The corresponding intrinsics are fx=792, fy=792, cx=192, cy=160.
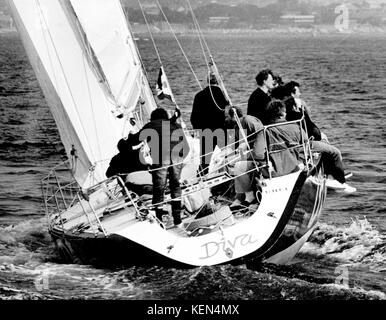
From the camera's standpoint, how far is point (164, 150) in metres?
10.8

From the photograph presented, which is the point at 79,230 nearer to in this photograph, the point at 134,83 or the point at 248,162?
the point at 248,162

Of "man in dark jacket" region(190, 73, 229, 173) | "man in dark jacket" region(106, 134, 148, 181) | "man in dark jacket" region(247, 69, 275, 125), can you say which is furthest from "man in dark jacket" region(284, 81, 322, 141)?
"man in dark jacket" region(106, 134, 148, 181)

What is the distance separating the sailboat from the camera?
33.6 ft

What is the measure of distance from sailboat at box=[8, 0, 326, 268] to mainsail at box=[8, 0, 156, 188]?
18 millimetres

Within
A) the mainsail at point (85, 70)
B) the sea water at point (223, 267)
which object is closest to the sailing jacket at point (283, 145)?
the sea water at point (223, 267)

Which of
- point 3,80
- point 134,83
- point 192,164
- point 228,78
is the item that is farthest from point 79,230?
point 3,80

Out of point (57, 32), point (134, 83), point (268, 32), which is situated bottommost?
point (268, 32)

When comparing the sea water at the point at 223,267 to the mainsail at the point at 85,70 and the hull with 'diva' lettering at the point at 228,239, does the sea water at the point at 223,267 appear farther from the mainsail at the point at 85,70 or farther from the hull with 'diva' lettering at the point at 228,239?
the mainsail at the point at 85,70

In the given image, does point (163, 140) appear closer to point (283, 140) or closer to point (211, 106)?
point (211, 106)

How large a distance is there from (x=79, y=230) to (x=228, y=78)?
116 ft

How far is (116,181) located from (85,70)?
2066mm

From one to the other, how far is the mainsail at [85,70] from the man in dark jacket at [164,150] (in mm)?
2068

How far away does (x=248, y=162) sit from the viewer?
Result: 36.8 feet

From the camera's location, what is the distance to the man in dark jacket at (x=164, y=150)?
1070cm
